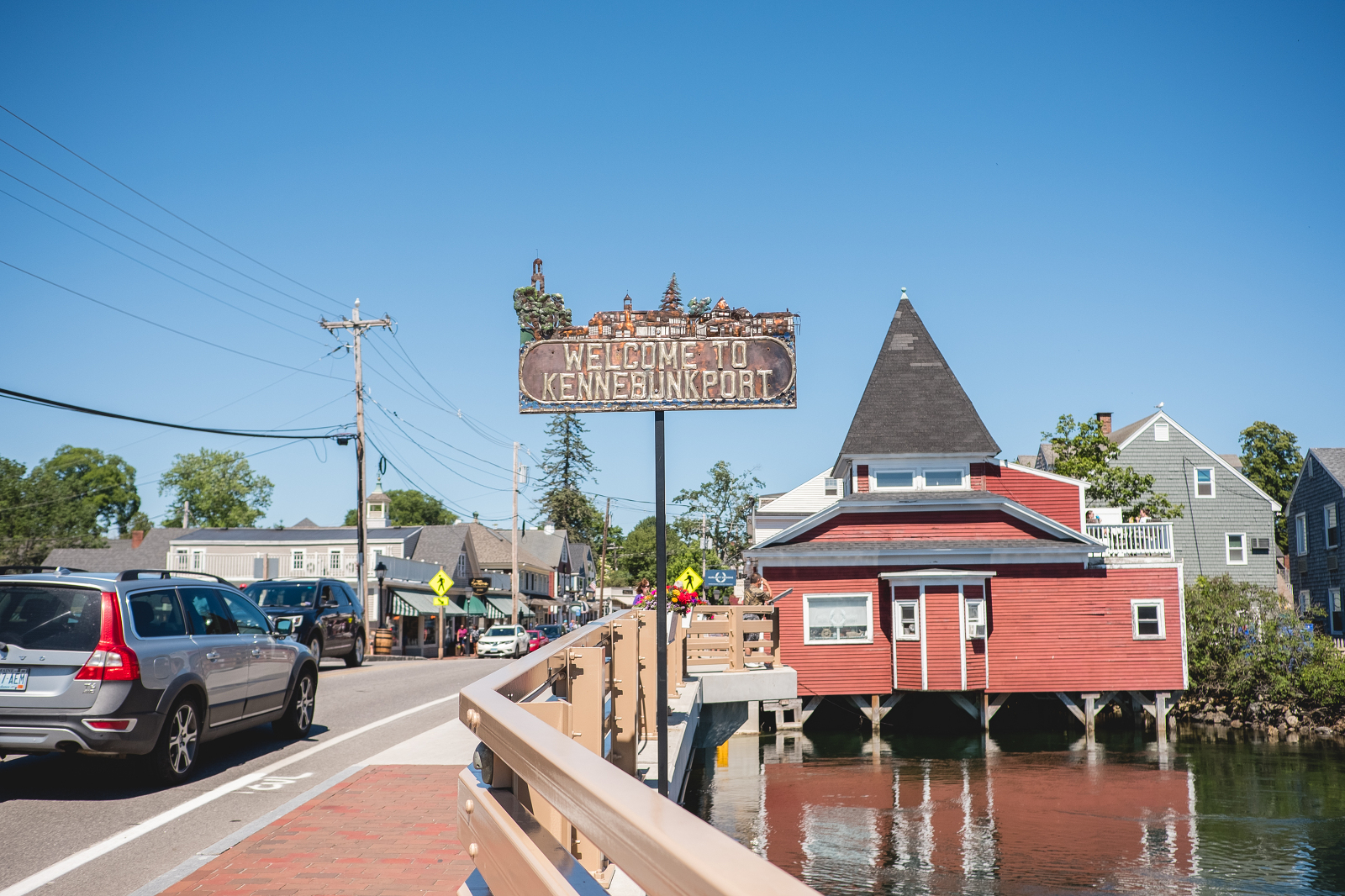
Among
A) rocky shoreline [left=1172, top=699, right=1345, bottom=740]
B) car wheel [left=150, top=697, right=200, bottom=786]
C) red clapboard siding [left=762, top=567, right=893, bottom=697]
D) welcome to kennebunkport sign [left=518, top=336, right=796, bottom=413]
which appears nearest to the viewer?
welcome to kennebunkport sign [left=518, top=336, right=796, bottom=413]

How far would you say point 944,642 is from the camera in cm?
3161

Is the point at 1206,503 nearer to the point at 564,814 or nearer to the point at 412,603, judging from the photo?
the point at 412,603

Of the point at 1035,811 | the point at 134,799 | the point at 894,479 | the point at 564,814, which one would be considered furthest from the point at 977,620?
the point at 564,814

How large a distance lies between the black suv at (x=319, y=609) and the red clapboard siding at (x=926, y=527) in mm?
13854

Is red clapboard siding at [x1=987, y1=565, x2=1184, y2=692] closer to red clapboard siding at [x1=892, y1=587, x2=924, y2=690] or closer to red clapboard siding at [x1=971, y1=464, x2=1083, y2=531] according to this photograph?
red clapboard siding at [x1=892, y1=587, x2=924, y2=690]

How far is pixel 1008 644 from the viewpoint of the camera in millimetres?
32094

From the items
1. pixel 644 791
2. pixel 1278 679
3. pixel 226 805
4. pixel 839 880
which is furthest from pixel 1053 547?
pixel 644 791

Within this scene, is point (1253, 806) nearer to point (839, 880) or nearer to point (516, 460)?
point (839, 880)

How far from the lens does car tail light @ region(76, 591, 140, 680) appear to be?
8.40 meters

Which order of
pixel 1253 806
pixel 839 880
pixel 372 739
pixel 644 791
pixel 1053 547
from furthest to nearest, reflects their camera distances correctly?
pixel 1053 547 → pixel 1253 806 → pixel 839 880 → pixel 372 739 → pixel 644 791

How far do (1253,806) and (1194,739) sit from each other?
1015 centimetres

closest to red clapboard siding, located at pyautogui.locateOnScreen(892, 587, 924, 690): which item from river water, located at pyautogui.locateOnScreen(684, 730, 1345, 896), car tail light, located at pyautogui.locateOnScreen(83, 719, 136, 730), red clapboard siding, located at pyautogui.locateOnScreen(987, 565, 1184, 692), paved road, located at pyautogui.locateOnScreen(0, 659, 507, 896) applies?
river water, located at pyautogui.locateOnScreen(684, 730, 1345, 896)

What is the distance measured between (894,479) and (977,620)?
522 centimetres

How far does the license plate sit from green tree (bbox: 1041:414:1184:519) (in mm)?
37925
